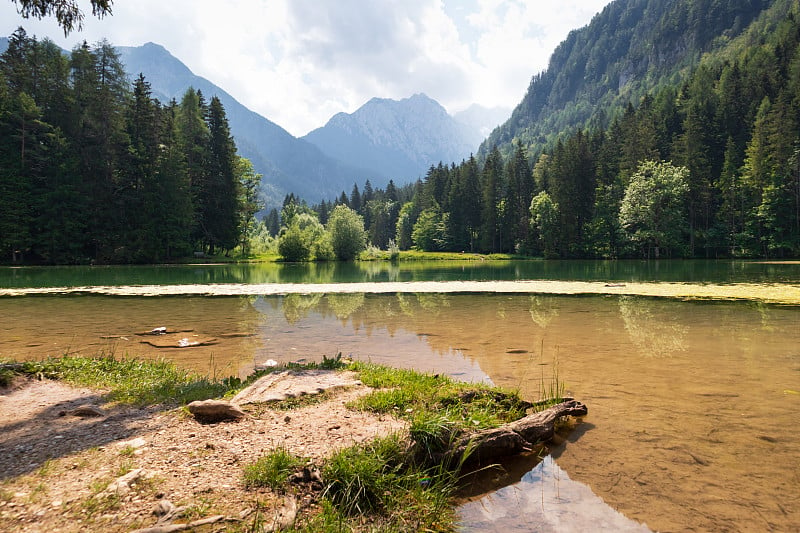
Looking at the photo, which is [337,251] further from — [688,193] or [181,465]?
[181,465]

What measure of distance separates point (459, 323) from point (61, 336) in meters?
13.2

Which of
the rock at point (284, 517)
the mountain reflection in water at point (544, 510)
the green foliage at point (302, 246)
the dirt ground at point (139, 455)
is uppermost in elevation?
the green foliage at point (302, 246)

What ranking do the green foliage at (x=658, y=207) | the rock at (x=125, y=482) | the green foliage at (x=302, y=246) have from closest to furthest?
the rock at (x=125, y=482) → the green foliage at (x=658, y=207) → the green foliage at (x=302, y=246)

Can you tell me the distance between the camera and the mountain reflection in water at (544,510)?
407 centimetres

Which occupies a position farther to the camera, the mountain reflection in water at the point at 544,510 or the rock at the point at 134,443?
the rock at the point at 134,443

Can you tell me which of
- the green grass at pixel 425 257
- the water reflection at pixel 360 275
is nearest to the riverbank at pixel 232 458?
the water reflection at pixel 360 275

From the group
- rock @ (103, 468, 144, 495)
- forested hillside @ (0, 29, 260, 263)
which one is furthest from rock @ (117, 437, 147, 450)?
forested hillside @ (0, 29, 260, 263)

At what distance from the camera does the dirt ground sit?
11.8ft

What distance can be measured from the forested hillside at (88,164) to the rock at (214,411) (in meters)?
61.5

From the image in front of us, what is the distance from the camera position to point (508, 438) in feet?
18.2

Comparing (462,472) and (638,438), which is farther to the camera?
(638,438)

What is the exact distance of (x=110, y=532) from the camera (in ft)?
10.9

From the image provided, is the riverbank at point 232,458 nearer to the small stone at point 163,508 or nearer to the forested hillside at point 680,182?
the small stone at point 163,508

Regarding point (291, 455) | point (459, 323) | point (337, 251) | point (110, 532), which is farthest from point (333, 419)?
point (337, 251)
